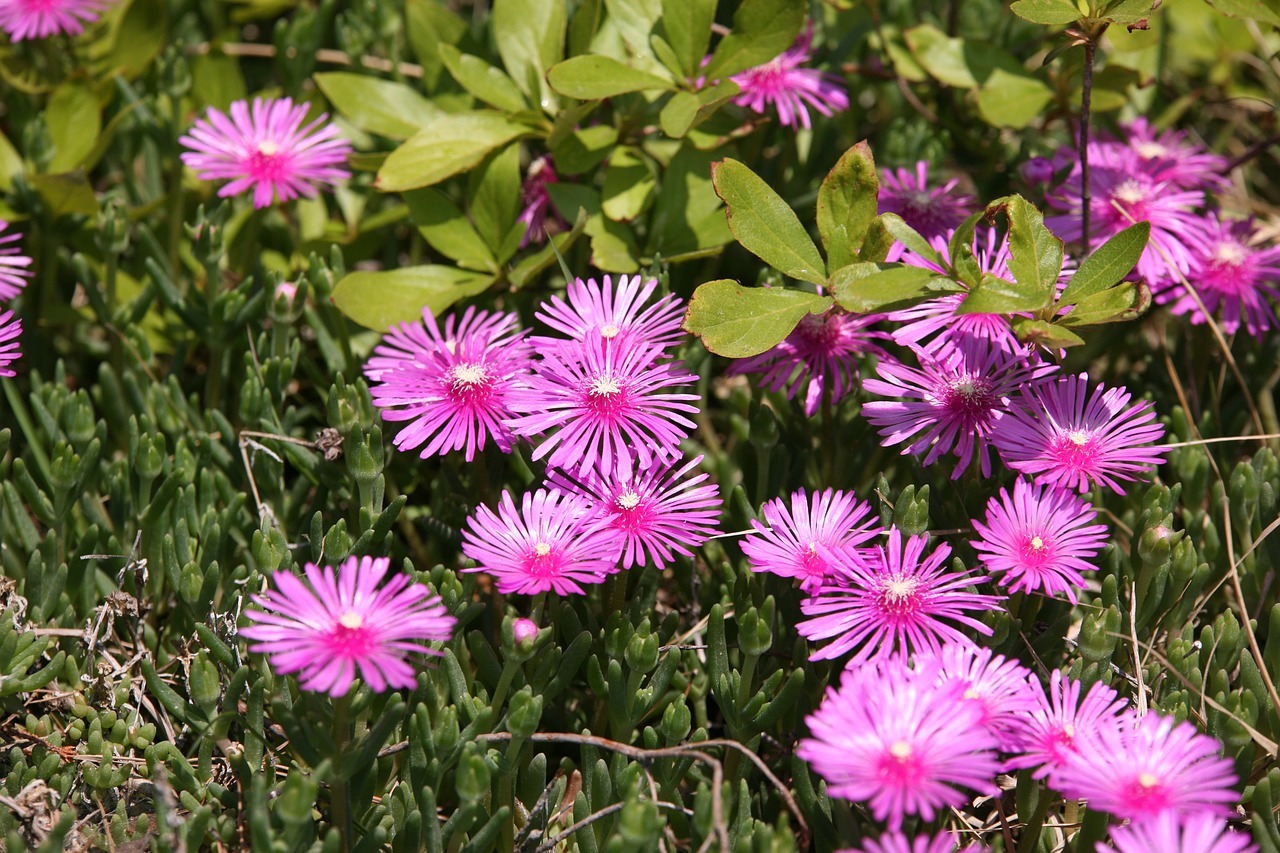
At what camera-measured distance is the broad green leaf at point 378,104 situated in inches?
88.7

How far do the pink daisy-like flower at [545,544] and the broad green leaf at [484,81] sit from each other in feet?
2.90

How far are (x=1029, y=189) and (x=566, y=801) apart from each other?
1.45 metres

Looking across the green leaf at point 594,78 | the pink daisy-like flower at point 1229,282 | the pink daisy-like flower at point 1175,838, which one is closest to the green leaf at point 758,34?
the green leaf at point 594,78

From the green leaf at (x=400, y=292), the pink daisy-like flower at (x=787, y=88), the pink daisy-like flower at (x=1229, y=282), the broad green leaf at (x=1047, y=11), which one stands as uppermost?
the pink daisy-like flower at (x=787, y=88)

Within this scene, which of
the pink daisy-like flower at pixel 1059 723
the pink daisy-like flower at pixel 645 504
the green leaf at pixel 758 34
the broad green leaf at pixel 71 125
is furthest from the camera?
the broad green leaf at pixel 71 125

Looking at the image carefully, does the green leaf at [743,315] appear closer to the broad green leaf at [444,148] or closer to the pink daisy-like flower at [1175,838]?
the broad green leaf at [444,148]

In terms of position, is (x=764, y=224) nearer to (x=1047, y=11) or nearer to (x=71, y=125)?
(x=1047, y=11)

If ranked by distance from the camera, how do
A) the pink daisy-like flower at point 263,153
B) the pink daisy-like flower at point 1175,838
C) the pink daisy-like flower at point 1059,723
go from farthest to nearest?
1. the pink daisy-like flower at point 263,153
2. the pink daisy-like flower at point 1059,723
3. the pink daisy-like flower at point 1175,838

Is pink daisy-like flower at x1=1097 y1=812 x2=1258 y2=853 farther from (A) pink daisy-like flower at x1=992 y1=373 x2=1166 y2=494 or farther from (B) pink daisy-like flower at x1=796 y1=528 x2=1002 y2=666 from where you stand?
(A) pink daisy-like flower at x1=992 y1=373 x2=1166 y2=494

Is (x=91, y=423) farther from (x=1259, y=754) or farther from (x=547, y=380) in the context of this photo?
(x=1259, y=754)

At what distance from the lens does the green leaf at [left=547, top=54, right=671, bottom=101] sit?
192cm

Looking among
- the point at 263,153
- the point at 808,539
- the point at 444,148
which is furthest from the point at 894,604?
the point at 263,153

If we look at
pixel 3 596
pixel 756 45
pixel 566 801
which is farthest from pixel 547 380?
pixel 3 596

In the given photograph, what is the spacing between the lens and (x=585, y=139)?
7.05 ft
